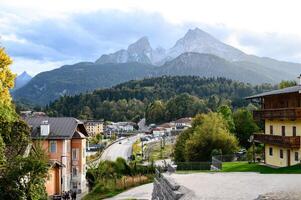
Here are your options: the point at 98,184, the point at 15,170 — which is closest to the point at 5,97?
the point at 15,170

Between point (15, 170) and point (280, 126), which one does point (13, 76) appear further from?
point (280, 126)

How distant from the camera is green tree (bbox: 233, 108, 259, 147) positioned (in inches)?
2662

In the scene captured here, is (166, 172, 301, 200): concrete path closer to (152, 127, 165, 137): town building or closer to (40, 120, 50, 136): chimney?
(40, 120, 50, 136): chimney

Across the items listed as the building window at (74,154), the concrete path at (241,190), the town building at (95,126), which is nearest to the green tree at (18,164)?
the concrete path at (241,190)

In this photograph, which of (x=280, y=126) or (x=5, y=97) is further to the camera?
(x=280, y=126)

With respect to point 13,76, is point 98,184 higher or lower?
lower

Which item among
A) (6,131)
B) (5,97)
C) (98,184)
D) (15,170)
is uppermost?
(5,97)

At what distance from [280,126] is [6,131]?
24.3m

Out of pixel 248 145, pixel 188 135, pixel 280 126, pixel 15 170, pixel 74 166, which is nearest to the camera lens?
pixel 15 170

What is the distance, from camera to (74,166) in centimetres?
4838

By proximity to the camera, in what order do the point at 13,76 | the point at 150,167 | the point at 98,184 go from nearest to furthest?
the point at 13,76, the point at 98,184, the point at 150,167

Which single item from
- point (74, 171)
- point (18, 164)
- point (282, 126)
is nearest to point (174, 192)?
point (18, 164)

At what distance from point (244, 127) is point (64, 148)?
32.5m

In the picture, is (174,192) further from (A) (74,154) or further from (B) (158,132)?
(B) (158,132)
